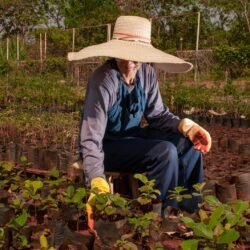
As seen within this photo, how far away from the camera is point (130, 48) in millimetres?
2627

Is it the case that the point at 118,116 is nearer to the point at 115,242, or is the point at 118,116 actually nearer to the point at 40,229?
the point at 40,229

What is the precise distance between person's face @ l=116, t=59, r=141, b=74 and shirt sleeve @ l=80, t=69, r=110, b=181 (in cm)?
15

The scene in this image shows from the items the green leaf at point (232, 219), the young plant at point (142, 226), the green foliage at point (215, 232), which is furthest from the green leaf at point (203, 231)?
the young plant at point (142, 226)

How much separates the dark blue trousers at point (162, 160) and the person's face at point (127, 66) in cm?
36

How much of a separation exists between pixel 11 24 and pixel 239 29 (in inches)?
425

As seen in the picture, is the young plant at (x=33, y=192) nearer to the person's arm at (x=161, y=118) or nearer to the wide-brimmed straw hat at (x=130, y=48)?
the wide-brimmed straw hat at (x=130, y=48)

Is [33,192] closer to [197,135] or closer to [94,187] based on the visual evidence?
[94,187]

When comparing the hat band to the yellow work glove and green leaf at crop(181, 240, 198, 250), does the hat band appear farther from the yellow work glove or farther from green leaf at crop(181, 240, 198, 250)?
green leaf at crop(181, 240, 198, 250)

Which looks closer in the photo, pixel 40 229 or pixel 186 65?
pixel 40 229

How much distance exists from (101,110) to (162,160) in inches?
15.3

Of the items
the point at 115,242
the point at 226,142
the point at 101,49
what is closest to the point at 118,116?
the point at 101,49

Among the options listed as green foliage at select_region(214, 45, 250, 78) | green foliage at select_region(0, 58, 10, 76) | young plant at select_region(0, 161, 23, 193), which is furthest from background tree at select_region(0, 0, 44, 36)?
young plant at select_region(0, 161, 23, 193)

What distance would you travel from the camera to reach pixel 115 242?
1980mm

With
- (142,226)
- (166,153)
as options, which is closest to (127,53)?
(166,153)
